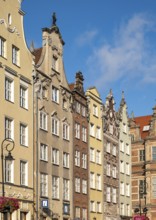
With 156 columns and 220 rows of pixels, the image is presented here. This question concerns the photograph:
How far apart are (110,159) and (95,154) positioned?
425cm

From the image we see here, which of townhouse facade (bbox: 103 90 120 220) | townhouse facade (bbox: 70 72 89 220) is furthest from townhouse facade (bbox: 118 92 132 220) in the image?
townhouse facade (bbox: 70 72 89 220)

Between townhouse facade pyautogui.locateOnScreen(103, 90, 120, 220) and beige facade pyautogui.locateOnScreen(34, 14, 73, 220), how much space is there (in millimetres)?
9545

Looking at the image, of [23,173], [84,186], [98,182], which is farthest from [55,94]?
[98,182]

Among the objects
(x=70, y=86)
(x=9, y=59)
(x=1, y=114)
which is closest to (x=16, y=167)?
(x=1, y=114)

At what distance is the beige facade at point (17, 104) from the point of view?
4056 centimetres

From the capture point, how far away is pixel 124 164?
218 ft

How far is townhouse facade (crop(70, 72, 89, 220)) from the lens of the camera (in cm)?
5222

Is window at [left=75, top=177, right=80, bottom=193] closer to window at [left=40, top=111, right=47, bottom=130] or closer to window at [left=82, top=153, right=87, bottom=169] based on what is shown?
window at [left=82, top=153, right=87, bottom=169]

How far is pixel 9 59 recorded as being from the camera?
4175 centimetres

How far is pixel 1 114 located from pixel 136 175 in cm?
3921

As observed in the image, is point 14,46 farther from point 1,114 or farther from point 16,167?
point 16,167

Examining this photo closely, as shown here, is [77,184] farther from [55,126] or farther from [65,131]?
[55,126]

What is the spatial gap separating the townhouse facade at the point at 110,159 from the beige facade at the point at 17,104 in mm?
17624

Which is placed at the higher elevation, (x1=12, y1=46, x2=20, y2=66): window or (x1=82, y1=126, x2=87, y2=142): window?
(x1=12, y1=46, x2=20, y2=66): window
